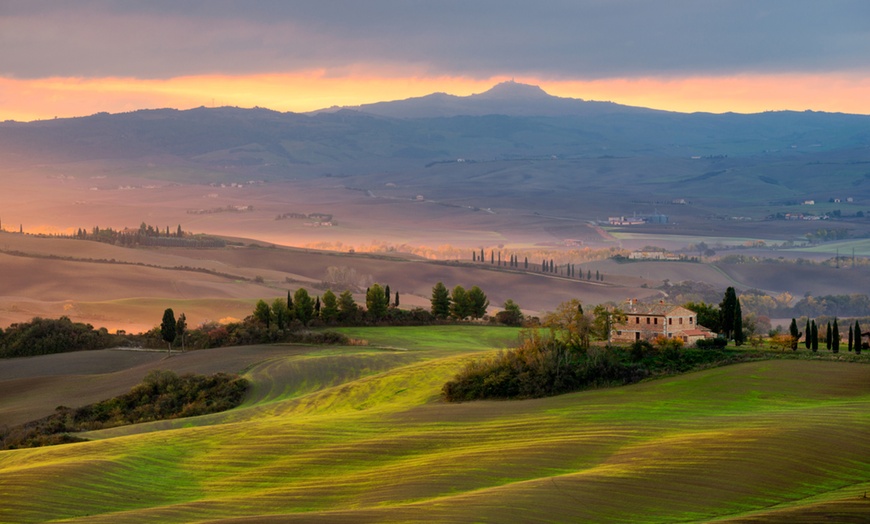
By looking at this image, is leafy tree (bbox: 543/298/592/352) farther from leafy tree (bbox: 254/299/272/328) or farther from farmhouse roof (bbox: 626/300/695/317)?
leafy tree (bbox: 254/299/272/328)

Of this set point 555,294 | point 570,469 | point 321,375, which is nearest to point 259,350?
point 321,375

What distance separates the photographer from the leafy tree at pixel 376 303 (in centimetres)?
10306

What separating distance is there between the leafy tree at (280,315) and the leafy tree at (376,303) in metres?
7.77

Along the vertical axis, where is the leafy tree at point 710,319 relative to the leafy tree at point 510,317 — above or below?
above

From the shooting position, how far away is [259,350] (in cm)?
8850

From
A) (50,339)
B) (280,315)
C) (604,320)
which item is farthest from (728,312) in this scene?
(50,339)

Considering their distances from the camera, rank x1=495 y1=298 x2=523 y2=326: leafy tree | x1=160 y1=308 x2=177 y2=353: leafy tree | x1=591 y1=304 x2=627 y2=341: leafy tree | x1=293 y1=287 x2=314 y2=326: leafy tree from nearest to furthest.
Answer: x1=591 y1=304 x2=627 y2=341: leafy tree < x1=160 y1=308 x2=177 y2=353: leafy tree < x1=293 y1=287 x2=314 y2=326: leafy tree < x1=495 y1=298 x2=523 y2=326: leafy tree

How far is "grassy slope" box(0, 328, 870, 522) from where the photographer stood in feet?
120

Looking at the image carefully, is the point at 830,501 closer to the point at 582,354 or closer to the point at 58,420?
the point at 582,354

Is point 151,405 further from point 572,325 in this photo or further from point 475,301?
point 475,301

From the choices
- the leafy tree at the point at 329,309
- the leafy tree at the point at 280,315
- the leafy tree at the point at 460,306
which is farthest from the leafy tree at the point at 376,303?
the leafy tree at the point at 280,315

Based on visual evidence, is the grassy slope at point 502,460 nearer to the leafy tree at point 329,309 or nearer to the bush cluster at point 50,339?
the leafy tree at point 329,309

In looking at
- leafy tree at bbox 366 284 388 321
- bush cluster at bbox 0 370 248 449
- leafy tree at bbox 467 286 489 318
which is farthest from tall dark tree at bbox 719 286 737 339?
leafy tree at bbox 366 284 388 321

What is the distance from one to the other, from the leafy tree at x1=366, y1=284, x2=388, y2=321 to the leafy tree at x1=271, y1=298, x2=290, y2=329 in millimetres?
7766
